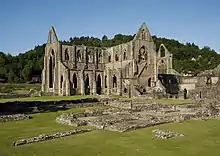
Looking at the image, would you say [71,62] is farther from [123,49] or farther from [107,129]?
[107,129]

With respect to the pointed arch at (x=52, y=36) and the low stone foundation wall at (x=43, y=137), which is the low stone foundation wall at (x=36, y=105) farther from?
the pointed arch at (x=52, y=36)

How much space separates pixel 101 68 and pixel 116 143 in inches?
2054

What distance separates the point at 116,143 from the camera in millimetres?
16344

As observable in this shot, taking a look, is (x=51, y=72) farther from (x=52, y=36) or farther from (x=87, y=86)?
(x=87, y=86)

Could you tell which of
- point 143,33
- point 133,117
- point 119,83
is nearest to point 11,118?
point 133,117

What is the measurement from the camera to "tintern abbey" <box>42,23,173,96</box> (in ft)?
189

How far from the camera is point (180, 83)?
63.7 metres

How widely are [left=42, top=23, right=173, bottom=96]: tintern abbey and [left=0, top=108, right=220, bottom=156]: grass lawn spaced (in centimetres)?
3394

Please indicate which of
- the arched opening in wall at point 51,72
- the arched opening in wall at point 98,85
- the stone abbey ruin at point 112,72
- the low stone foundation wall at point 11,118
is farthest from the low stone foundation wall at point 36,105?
the arched opening in wall at point 51,72

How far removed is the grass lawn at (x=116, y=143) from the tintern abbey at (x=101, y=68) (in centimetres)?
3394

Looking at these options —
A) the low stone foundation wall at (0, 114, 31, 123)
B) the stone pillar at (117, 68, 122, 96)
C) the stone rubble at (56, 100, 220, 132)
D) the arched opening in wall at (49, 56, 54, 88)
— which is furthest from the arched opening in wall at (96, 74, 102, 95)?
the low stone foundation wall at (0, 114, 31, 123)

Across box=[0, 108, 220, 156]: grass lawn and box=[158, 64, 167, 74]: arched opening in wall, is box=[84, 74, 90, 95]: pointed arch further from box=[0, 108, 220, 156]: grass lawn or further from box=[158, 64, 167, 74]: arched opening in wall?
box=[0, 108, 220, 156]: grass lawn

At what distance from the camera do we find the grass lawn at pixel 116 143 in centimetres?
1410

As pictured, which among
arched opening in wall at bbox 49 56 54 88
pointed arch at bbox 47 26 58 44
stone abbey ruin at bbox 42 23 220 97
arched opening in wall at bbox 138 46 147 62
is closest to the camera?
stone abbey ruin at bbox 42 23 220 97
